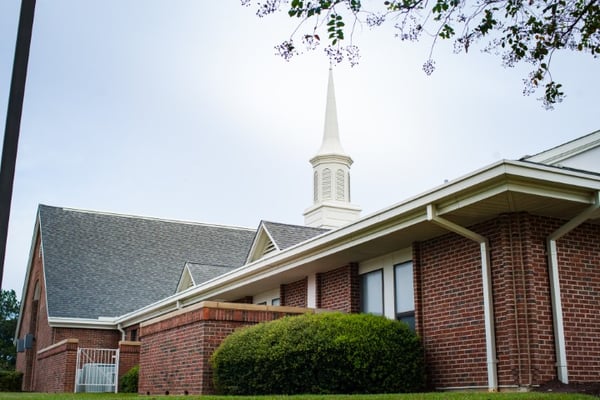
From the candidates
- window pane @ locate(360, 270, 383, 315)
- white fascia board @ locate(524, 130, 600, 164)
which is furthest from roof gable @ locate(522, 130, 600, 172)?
window pane @ locate(360, 270, 383, 315)

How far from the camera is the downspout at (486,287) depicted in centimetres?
1120

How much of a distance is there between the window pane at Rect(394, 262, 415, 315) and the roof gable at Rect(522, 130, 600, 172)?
2974 mm

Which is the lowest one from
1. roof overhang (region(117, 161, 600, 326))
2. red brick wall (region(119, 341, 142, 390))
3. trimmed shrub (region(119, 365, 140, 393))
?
trimmed shrub (region(119, 365, 140, 393))

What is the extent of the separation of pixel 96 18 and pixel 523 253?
729cm

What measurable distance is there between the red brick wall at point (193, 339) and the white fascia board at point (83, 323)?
43.5ft

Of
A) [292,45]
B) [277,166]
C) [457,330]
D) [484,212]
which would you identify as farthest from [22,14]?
[277,166]

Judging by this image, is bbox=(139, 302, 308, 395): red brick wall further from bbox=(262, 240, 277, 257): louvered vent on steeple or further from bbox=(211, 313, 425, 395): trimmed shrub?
bbox=(262, 240, 277, 257): louvered vent on steeple

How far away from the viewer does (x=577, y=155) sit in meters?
13.1

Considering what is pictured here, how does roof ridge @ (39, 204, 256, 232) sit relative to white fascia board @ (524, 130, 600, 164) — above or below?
above

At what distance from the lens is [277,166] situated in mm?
40594

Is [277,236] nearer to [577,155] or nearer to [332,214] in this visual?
[577,155]

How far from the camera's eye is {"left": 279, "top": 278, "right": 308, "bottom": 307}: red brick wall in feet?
55.6

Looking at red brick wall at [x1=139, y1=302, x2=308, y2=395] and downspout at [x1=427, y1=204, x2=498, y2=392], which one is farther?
red brick wall at [x1=139, y1=302, x2=308, y2=395]

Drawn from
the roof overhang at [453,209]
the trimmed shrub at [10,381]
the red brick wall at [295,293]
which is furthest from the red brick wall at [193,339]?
the trimmed shrub at [10,381]
